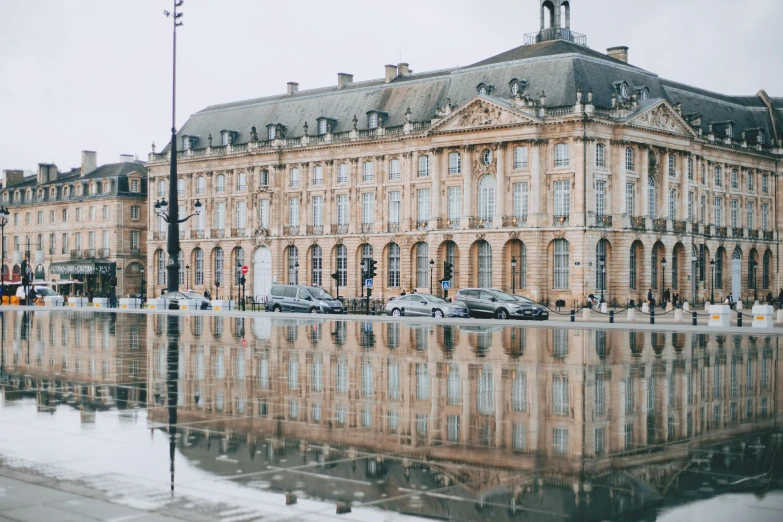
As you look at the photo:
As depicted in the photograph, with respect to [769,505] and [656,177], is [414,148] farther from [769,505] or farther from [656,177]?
[769,505]

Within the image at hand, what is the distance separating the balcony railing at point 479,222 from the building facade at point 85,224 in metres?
41.2

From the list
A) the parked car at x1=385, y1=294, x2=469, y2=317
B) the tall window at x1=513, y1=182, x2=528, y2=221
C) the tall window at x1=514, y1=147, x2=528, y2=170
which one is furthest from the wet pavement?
the tall window at x1=514, y1=147, x2=528, y2=170

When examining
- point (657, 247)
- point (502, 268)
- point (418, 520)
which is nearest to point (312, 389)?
point (418, 520)

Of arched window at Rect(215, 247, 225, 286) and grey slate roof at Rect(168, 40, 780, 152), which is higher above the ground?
grey slate roof at Rect(168, 40, 780, 152)

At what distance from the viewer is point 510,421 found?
13672 millimetres

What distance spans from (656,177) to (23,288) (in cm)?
4799

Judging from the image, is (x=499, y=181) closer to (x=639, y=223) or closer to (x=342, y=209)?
(x=639, y=223)

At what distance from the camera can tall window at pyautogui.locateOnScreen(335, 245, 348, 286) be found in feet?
266

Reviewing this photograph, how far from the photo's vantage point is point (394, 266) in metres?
78.5

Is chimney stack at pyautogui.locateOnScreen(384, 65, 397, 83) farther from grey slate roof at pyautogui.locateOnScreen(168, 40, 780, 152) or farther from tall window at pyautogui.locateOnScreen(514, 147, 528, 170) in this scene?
tall window at pyautogui.locateOnScreen(514, 147, 528, 170)

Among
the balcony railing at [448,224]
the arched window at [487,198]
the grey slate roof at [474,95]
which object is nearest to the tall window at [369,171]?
the grey slate roof at [474,95]

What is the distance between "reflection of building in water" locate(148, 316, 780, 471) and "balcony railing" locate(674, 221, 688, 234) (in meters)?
45.5

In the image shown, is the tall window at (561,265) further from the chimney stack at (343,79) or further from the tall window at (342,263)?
the chimney stack at (343,79)

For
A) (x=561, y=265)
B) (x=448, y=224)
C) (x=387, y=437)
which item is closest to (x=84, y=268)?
(x=448, y=224)
